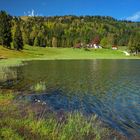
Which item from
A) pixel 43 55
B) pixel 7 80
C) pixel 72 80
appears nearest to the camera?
pixel 7 80

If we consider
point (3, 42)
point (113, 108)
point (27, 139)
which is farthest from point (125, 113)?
point (3, 42)

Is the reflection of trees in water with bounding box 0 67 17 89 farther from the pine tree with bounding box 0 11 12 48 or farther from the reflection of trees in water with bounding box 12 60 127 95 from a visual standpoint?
the pine tree with bounding box 0 11 12 48

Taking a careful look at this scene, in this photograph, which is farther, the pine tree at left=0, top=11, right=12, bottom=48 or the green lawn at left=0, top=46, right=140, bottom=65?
the pine tree at left=0, top=11, right=12, bottom=48

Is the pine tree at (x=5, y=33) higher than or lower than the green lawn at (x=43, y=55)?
higher

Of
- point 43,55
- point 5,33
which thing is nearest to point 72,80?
point 5,33

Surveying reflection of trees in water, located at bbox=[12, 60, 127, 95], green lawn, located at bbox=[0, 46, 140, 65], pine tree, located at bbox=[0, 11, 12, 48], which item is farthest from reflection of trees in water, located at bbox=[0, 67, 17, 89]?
pine tree, located at bbox=[0, 11, 12, 48]

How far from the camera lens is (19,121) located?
631 inches

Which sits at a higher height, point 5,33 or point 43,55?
point 5,33

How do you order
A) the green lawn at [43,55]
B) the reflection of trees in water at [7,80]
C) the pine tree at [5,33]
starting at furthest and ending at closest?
the pine tree at [5,33], the green lawn at [43,55], the reflection of trees in water at [7,80]

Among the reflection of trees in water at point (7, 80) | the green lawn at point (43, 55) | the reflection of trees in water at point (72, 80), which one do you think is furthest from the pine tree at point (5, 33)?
the reflection of trees in water at point (7, 80)

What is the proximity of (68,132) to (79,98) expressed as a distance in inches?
603

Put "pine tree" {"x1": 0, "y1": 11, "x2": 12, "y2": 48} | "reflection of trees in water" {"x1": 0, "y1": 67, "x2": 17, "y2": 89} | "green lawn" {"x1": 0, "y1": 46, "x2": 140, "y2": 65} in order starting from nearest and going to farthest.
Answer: "reflection of trees in water" {"x1": 0, "y1": 67, "x2": 17, "y2": 89} < "green lawn" {"x1": 0, "y1": 46, "x2": 140, "y2": 65} < "pine tree" {"x1": 0, "y1": 11, "x2": 12, "y2": 48}

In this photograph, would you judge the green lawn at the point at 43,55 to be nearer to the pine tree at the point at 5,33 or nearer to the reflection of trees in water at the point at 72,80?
the pine tree at the point at 5,33

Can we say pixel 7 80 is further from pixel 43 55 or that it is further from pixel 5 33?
pixel 43 55
